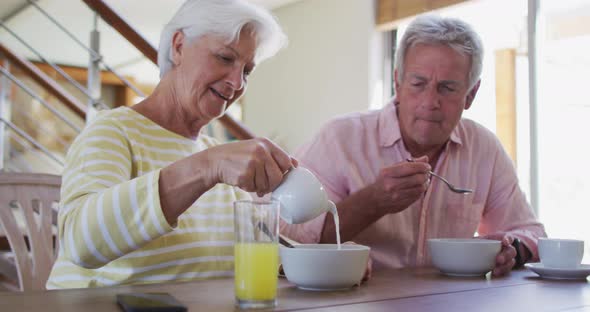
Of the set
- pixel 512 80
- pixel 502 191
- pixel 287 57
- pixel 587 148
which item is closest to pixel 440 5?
pixel 512 80

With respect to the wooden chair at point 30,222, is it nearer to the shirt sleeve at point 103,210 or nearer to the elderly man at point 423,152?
the shirt sleeve at point 103,210

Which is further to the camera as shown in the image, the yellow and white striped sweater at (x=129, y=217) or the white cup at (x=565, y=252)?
the white cup at (x=565, y=252)

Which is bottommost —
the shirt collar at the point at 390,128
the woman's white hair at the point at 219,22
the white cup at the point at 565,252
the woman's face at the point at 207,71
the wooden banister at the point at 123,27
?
the white cup at the point at 565,252

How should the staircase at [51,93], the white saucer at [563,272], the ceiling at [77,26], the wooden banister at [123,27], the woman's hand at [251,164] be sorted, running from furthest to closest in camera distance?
the ceiling at [77,26]
the staircase at [51,93]
the wooden banister at [123,27]
the white saucer at [563,272]
the woman's hand at [251,164]

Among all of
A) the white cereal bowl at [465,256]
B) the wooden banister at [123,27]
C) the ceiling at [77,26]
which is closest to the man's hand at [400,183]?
the white cereal bowl at [465,256]

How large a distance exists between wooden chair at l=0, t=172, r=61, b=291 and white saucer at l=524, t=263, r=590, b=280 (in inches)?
43.3

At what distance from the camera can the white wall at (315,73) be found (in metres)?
4.88

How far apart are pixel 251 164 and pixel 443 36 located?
3.07 feet

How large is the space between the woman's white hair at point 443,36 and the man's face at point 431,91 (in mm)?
16

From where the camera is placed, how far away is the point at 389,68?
A: 4.91 m

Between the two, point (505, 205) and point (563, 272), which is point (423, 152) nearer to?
point (505, 205)

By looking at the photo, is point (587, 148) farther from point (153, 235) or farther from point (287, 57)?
point (153, 235)

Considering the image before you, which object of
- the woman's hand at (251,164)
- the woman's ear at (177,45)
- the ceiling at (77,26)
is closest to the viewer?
the woman's hand at (251,164)

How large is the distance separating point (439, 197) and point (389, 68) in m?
3.30
